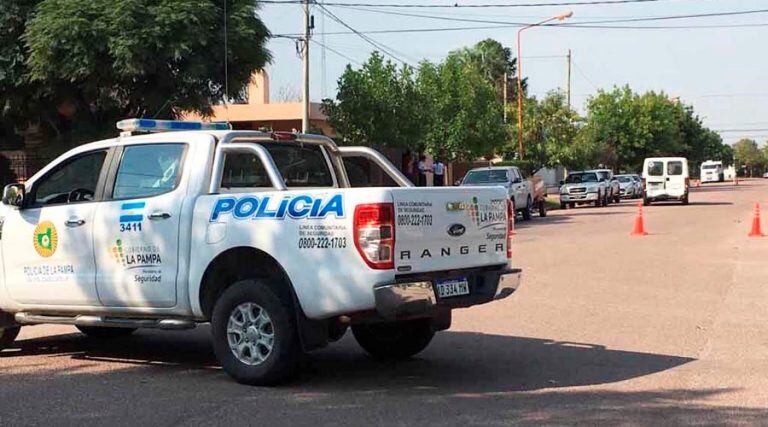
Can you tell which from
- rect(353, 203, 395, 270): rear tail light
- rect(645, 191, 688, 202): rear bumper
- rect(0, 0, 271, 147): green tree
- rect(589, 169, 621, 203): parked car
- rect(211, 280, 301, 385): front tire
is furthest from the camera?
rect(589, 169, 621, 203): parked car

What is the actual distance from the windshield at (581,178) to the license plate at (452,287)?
35.9 meters

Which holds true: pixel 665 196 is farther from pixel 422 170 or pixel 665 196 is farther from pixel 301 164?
pixel 301 164

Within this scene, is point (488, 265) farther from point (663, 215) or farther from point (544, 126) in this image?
point (544, 126)

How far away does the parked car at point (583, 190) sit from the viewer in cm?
4122

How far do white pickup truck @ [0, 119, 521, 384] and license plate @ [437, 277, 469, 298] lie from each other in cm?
1

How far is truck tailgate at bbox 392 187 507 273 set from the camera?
6586 mm

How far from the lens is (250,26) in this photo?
23875 millimetres

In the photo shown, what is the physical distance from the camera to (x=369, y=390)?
278 inches

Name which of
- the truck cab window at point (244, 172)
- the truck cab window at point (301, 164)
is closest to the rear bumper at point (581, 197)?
the truck cab window at point (301, 164)

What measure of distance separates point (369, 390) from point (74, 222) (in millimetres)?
2972

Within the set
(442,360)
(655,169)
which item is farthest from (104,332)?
(655,169)

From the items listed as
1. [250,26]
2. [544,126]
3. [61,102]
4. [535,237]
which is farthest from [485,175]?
[544,126]

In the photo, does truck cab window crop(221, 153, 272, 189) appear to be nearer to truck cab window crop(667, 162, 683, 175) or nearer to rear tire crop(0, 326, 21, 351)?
rear tire crop(0, 326, 21, 351)

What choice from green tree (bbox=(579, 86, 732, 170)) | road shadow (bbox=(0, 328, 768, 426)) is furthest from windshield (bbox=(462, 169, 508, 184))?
green tree (bbox=(579, 86, 732, 170))
